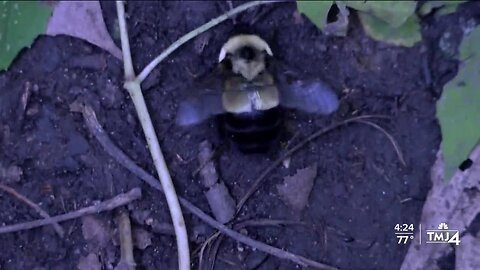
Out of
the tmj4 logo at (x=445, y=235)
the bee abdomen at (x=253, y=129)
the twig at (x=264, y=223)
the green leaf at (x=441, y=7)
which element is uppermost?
the green leaf at (x=441, y=7)

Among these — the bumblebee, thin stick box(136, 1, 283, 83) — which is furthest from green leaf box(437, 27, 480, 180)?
thin stick box(136, 1, 283, 83)

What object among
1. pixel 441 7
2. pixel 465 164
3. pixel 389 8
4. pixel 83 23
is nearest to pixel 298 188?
pixel 465 164

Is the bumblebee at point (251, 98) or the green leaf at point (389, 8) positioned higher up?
the green leaf at point (389, 8)

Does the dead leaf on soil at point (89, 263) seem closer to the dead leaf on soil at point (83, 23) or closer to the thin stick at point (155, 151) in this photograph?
the thin stick at point (155, 151)

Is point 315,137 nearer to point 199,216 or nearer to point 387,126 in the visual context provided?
point 387,126

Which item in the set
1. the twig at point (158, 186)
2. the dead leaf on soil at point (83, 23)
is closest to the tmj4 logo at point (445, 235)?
the twig at point (158, 186)

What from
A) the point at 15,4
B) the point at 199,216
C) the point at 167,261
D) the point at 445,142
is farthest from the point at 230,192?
the point at 15,4

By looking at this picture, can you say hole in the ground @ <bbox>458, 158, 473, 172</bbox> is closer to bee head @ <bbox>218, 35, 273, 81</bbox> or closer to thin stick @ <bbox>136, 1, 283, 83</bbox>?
bee head @ <bbox>218, 35, 273, 81</bbox>

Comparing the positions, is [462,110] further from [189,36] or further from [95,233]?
[95,233]
